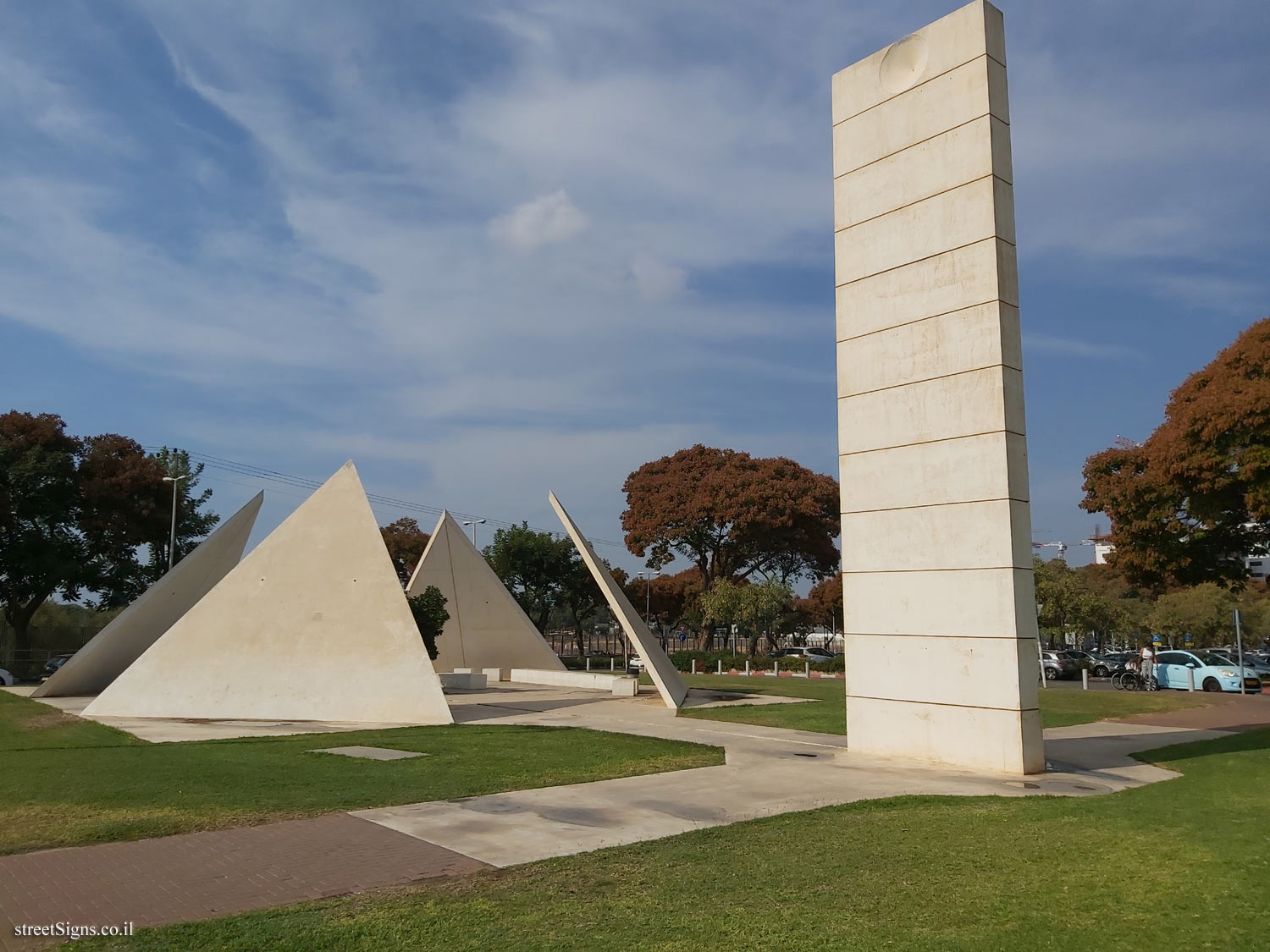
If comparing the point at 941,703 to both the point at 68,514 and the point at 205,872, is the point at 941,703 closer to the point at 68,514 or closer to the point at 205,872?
the point at 205,872

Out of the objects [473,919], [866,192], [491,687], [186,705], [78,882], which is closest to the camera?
[473,919]

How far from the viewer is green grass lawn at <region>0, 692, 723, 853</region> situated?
841cm

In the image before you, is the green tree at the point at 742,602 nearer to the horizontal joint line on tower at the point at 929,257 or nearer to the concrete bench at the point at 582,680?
the concrete bench at the point at 582,680

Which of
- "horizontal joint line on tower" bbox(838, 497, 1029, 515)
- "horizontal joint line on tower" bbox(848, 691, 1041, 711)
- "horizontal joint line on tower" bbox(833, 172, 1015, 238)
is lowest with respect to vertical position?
"horizontal joint line on tower" bbox(848, 691, 1041, 711)

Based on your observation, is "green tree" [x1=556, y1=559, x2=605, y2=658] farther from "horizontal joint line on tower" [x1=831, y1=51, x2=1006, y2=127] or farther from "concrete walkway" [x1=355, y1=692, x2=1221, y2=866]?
"horizontal joint line on tower" [x1=831, y1=51, x2=1006, y2=127]

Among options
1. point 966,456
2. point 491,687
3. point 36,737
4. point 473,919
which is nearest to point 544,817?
point 473,919

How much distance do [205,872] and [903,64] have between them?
1390 centimetres

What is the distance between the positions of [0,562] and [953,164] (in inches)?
1486

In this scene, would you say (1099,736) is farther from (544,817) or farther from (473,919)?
(473,919)

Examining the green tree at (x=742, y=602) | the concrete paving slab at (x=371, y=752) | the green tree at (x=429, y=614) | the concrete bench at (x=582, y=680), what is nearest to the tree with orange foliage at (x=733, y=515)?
the green tree at (x=742, y=602)

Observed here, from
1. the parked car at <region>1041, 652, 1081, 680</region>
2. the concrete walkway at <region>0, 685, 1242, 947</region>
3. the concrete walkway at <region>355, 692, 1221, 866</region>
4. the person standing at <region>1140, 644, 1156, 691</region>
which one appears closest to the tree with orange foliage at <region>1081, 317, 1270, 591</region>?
the concrete walkway at <region>355, 692, 1221, 866</region>

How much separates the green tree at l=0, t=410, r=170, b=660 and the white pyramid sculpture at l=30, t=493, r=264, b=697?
550 inches

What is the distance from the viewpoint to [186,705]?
706 inches

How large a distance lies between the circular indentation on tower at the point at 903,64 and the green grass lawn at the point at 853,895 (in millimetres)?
10656
